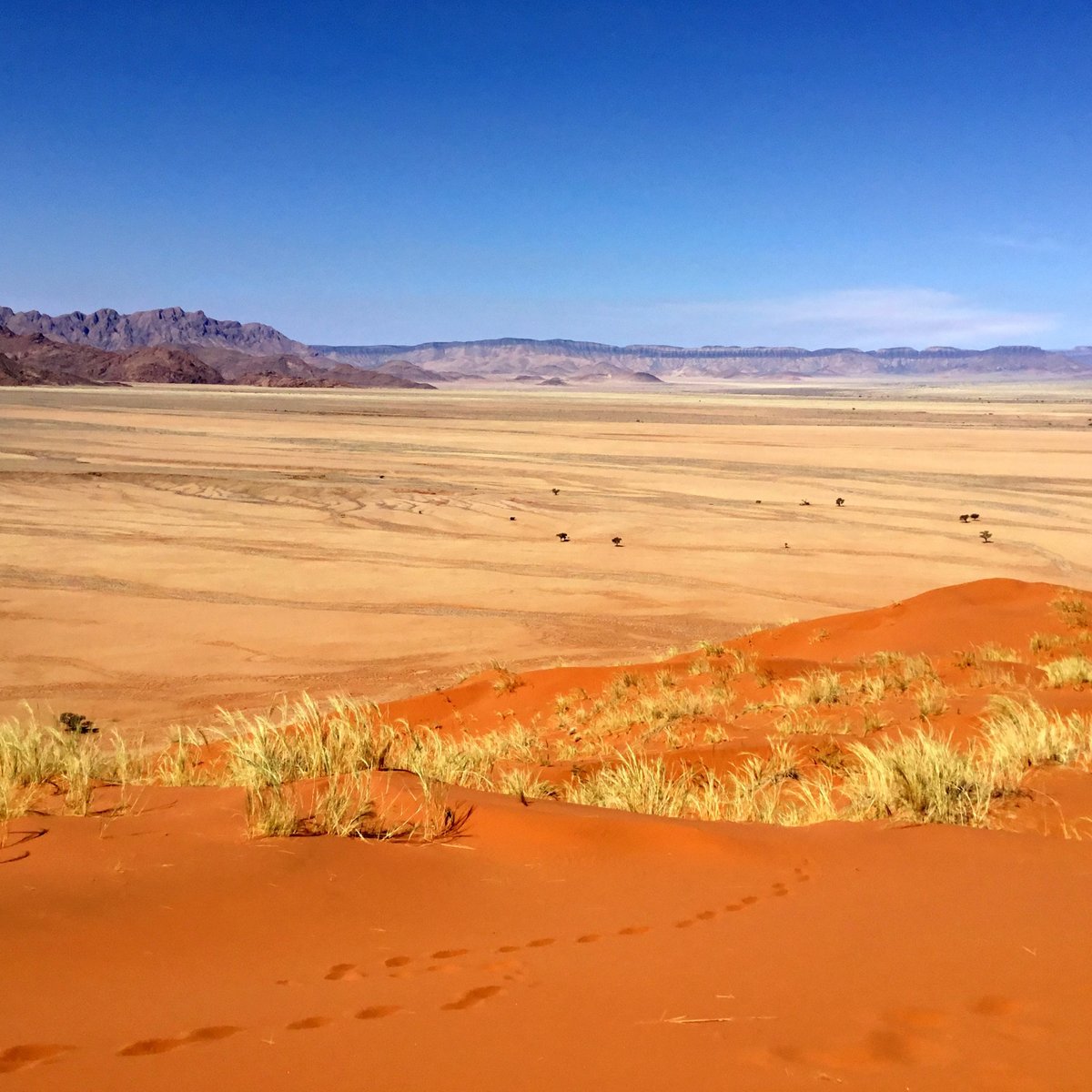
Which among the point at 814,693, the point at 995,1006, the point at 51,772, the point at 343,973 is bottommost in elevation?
the point at 814,693

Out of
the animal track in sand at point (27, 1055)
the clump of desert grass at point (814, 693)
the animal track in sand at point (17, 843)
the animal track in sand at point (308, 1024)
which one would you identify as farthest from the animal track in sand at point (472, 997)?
the clump of desert grass at point (814, 693)

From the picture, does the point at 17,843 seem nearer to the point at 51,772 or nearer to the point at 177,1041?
the point at 51,772

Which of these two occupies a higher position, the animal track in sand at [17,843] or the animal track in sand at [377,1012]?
the animal track in sand at [377,1012]

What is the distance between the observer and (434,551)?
897 inches

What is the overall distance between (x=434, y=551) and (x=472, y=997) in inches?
777

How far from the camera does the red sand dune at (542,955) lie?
275 centimetres

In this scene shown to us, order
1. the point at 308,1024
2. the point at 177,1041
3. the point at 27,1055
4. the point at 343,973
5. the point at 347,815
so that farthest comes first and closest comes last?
the point at 347,815
the point at 343,973
the point at 308,1024
the point at 177,1041
the point at 27,1055

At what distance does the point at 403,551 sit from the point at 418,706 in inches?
436

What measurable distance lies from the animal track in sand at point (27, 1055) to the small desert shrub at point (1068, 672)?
9.57 meters

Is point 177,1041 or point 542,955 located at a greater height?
point 177,1041

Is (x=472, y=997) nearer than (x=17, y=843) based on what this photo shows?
Yes

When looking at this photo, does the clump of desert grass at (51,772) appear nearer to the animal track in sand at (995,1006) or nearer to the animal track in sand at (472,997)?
the animal track in sand at (472,997)

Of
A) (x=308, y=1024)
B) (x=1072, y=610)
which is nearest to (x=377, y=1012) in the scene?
(x=308, y=1024)

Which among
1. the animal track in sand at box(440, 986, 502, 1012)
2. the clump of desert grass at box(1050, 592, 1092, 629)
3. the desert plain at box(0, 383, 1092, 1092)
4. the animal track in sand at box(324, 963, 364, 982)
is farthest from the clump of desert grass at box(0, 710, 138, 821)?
the clump of desert grass at box(1050, 592, 1092, 629)
